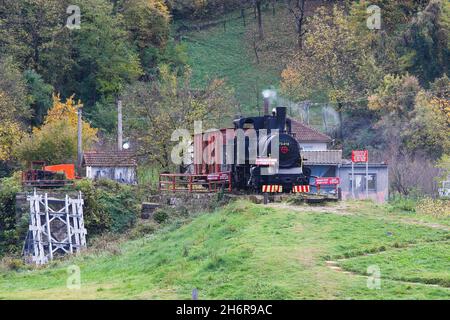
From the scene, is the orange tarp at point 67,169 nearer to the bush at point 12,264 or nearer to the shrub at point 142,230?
the shrub at point 142,230

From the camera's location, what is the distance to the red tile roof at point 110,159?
2254 inches

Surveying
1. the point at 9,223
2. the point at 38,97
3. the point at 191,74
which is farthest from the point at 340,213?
the point at 191,74

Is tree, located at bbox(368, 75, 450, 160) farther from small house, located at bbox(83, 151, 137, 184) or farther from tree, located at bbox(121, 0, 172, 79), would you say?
tree, located at bbox(121, 0, 172, 79)

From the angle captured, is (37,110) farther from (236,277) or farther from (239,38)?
(236,277)

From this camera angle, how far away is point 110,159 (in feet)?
189

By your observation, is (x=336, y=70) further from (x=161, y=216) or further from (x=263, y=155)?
(x=263, y=155)

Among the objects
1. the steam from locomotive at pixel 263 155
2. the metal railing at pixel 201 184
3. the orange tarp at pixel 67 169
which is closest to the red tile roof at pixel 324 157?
the metal railing at pixel 201 184

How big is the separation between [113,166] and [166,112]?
484 centimetres

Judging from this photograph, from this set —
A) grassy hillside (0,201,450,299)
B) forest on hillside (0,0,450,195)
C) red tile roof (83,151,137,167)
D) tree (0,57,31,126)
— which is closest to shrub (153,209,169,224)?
grassy hillside (0,201,450,299)

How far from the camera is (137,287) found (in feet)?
83.7

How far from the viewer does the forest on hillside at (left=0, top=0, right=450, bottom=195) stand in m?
61.4
